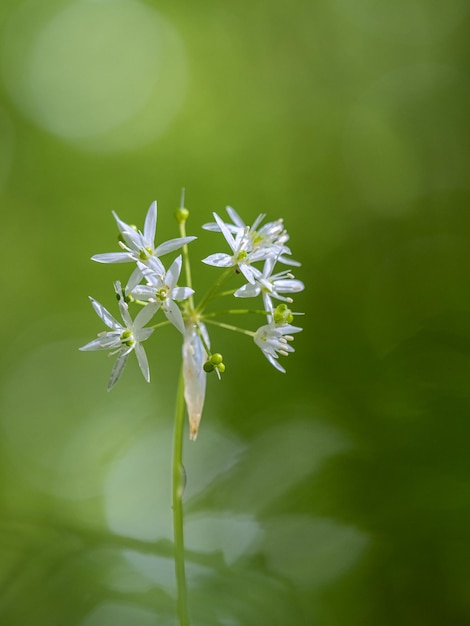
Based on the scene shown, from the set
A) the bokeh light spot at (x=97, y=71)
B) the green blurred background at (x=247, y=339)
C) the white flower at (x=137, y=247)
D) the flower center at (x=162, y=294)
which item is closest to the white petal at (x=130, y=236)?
the white flower at (x=137, y=247)

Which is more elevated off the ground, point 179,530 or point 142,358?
point 142,358

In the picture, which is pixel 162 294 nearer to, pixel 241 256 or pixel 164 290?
pixel 164 290

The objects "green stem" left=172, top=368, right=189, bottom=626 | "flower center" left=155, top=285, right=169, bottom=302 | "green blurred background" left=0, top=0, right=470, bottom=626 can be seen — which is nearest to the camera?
"green stem" left=172, top=368, right=189, bottom=626

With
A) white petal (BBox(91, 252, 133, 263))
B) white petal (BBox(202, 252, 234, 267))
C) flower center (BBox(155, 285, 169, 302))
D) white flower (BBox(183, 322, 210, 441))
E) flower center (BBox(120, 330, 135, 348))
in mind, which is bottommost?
white flower (BBox(183, 322, 210, 441))

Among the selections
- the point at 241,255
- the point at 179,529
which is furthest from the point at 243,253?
the point at 179,529

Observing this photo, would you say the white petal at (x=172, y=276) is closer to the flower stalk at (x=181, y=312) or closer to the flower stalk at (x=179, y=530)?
the flower stalk at (x=181, y=312)

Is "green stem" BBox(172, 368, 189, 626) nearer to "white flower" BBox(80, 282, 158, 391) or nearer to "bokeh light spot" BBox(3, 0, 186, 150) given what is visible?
"white flower" BBox(80, 282, 158, 391)

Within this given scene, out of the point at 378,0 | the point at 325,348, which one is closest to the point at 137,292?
the point at 325,348

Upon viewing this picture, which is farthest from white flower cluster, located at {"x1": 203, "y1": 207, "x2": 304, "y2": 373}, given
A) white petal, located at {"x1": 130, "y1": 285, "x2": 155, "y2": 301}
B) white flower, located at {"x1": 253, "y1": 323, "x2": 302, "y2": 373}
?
white petal, located at {"x1": 130, "y1": 285, "x2": 155, "y2": 301}
